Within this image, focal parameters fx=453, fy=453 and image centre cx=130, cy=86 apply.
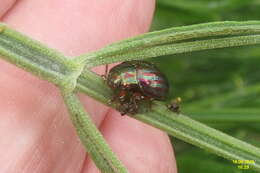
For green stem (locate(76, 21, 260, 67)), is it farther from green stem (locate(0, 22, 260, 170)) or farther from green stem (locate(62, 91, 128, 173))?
green stem (locate(62, 91, 128, 173))

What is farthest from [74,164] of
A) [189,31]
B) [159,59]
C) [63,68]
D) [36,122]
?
[159,59]

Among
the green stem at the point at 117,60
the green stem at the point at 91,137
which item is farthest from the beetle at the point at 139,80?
the green stem at the point at 91,137

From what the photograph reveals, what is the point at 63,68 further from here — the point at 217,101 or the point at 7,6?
the point at 217,101

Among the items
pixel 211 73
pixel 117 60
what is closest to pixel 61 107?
pixel 117 60

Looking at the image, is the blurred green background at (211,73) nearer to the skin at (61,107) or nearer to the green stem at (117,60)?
the skin at (61,107)

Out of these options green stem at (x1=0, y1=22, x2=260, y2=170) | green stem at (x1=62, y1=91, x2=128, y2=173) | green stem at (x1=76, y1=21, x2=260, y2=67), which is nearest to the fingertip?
green stem at (x1=0, y1=22, x2=260, y2=170)
